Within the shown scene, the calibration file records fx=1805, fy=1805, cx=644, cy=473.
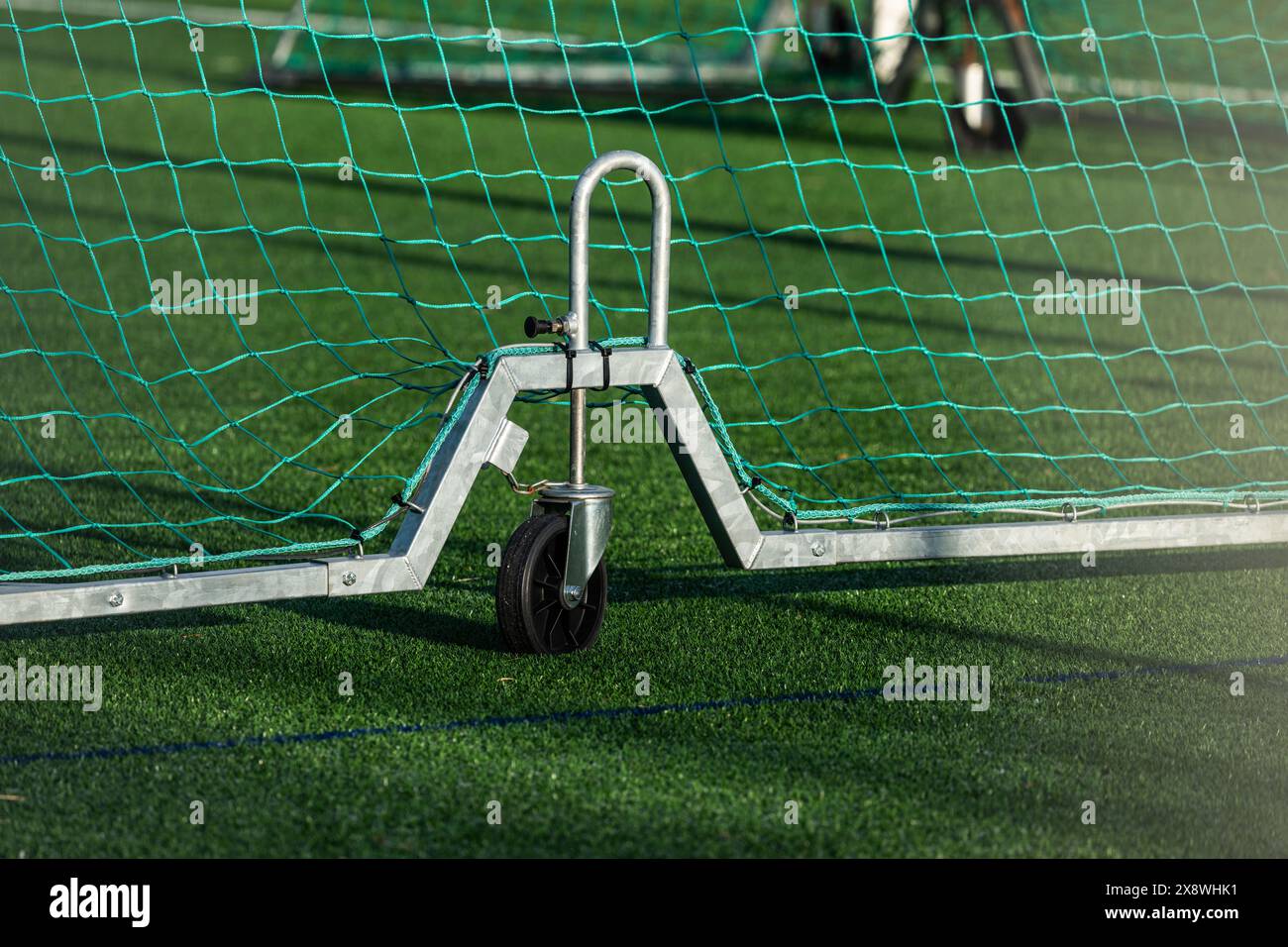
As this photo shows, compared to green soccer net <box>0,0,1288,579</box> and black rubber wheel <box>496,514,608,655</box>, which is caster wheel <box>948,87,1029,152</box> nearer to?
green soccer net <box>0,0,1288,579</box>

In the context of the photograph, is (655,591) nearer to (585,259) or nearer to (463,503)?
(463,503)

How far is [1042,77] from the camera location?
14.9 metres

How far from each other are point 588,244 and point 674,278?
5.59 meters

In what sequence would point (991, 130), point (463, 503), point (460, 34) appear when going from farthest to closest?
point (460, 34) → point (991, 130) → point (463, 503)

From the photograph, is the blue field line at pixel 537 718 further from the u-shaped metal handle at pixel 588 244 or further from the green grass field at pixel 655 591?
the u-shaped metal handle at pixel 588 244

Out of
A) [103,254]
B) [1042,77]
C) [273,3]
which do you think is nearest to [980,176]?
[1042,77]

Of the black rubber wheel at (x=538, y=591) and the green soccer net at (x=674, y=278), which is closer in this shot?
the black rubber wheel at (x=538, y=591)

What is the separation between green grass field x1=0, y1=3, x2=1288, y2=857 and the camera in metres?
3.40

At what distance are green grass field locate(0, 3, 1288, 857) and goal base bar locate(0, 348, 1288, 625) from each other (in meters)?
0.19

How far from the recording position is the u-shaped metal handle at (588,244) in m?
4.19
